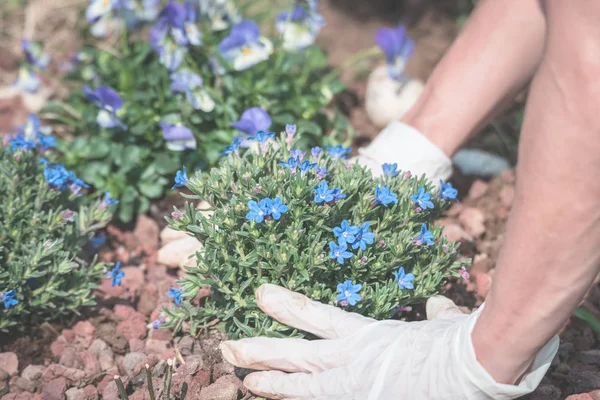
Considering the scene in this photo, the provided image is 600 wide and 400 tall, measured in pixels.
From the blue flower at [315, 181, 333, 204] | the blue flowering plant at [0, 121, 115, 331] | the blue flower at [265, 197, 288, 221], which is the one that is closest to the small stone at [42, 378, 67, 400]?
the blue flowering plant at [0, 121, 115, 331]

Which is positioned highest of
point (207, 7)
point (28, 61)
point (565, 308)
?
point (565, 308)

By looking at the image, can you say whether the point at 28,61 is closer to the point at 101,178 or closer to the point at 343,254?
the point at 101,178

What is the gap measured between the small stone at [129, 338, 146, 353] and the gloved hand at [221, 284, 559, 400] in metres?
0.53

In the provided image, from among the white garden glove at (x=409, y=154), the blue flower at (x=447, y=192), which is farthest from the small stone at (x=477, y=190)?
the blue flower at (x=447, y=192)

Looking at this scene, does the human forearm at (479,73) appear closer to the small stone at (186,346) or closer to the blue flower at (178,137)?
the blue flower at (178,137)

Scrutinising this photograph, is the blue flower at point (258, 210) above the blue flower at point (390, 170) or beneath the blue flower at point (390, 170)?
beneath

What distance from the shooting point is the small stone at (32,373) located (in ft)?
7.73

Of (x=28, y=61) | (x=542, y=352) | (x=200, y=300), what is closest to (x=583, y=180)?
(x=542, y=352)

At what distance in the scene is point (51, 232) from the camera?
248 cm

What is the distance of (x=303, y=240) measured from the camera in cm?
211

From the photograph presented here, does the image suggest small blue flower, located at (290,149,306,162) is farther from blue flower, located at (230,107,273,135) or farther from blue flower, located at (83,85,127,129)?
blue flower, located at (83,85,127,129)

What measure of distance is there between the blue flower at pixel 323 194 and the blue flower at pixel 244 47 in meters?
1.27

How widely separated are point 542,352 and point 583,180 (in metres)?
0.55

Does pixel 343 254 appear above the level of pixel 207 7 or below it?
above
